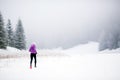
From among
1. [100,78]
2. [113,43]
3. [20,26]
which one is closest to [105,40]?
[113,43]

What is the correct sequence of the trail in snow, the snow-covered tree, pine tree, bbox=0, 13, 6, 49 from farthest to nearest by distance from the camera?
the snow-covered tree < pine tree, bbox=0, 13, 6, 49 < the trail in snow

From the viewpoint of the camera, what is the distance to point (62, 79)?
950 cm

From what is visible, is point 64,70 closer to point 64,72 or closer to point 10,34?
point 64,72

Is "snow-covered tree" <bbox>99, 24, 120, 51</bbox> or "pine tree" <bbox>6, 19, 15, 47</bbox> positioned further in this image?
"snow-covered tree" <bbox>99, 24, 120, 51</bbox>

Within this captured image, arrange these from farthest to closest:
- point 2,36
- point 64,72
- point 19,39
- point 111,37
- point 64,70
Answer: point 111,37 < point 19,39 < point 2,36 < point 64,70 < point 64,72

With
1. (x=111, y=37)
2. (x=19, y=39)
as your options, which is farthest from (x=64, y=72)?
(x=111, y=37)

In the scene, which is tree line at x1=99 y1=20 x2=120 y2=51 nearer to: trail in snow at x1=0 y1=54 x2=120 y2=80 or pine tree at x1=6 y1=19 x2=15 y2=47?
pine tree at x1=6 y1=19 x2=15 y2=47

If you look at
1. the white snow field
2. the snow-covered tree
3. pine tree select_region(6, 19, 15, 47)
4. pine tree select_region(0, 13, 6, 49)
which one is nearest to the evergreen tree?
pine tree select_region(6, 19, 15, 47)

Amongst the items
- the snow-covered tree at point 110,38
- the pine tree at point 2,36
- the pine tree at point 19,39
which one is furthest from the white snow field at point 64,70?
the snow-covered tree at point 110,38

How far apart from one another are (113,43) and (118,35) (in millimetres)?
4497

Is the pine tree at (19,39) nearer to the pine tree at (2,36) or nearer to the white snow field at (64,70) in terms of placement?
the pine tree at (2,36)

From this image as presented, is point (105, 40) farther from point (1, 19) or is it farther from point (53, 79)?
point (53, 79)

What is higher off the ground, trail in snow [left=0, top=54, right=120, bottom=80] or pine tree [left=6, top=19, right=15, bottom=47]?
pine tree [left=6, top=19, right=15, bottom=47]

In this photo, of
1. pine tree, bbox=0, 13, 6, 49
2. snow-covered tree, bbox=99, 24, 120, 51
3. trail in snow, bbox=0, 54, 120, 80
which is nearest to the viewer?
trail in snow, bbox=0, 54, 120, 80
